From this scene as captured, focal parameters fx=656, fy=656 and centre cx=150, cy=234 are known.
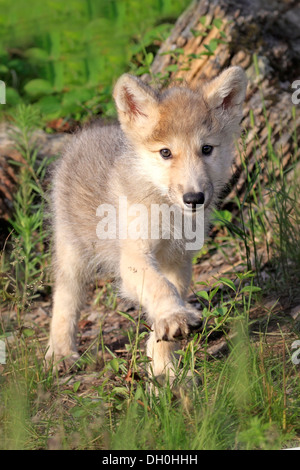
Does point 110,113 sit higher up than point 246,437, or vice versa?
point 110,113

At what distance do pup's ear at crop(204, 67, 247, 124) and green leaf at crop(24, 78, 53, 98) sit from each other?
13.0 ft

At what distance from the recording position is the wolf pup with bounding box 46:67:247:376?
11.8 ft

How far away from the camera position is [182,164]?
366 centimetres

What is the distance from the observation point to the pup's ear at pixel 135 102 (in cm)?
390

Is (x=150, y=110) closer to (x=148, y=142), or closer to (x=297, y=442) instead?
(x=148, y=142)

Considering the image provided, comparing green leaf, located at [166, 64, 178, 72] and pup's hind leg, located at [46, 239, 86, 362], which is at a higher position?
green leaf, located at [166, 64, 178, 72]

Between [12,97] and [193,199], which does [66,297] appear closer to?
[193,199]

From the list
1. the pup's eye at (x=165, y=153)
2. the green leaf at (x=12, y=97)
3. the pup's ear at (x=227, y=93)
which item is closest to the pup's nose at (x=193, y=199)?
the pup's eye at (x=165, y=153)

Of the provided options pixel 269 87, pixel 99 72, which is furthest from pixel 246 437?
pixel 99 72

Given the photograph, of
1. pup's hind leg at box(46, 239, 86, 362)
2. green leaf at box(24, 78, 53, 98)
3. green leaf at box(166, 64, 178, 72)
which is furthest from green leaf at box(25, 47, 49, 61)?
pup's hind leg at box(46, 239, 86, 362)

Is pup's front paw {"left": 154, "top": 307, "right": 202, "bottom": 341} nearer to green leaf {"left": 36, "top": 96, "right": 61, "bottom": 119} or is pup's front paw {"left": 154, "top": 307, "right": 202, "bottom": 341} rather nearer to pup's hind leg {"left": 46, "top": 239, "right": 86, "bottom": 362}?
pup's hind leg {"left": 46, "top": 239, "right": 86, "bottom": 362}

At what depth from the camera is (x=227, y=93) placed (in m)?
4.05

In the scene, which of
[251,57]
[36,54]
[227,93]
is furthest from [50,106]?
[227,93]

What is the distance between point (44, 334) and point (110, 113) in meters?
2.12
